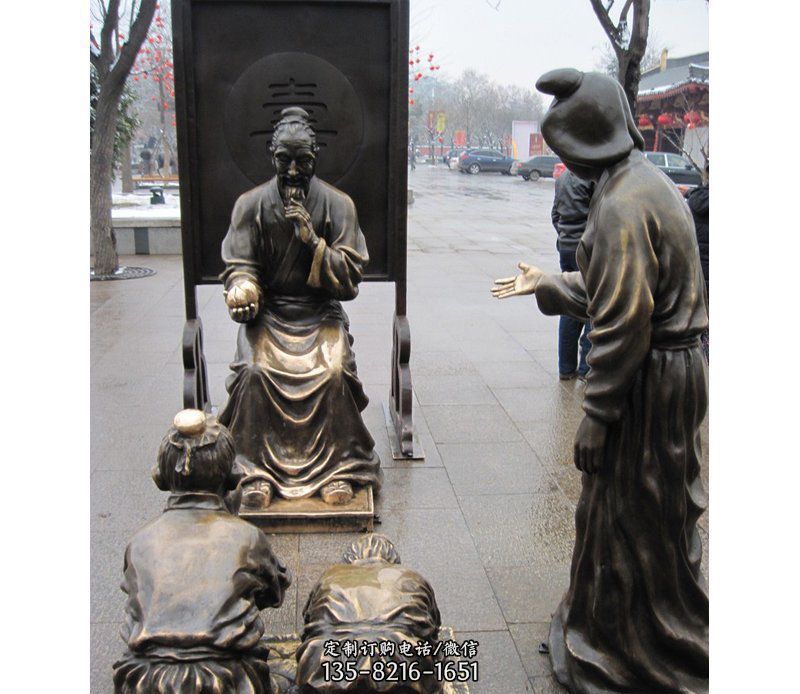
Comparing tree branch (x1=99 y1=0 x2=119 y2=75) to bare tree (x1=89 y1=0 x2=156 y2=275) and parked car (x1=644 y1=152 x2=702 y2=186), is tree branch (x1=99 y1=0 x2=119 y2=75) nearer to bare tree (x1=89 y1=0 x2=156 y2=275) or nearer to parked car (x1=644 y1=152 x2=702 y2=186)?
bare tree (x1=89 y1=0 x2=156 y2=275)

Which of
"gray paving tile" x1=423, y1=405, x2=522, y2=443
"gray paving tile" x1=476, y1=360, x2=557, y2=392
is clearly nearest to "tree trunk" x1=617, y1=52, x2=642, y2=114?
"gray paving tile" x1=476, y1=360, x2=557, y2=392

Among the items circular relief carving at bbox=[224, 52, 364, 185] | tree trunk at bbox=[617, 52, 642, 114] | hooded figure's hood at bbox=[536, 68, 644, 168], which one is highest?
tree trunk at bbox=[617, 52, 642, 114]

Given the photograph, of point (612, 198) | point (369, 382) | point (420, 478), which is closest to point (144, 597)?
point (612, 198)

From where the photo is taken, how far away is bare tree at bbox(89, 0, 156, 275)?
10.3 metres

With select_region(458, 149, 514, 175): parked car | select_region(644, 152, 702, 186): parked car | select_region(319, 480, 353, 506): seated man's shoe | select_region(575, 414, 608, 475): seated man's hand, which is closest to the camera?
select_region(575, 414, 608, 475): seated man's hand

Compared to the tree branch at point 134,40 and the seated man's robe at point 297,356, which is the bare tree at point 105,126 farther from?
the seated man's robe at point 297,356

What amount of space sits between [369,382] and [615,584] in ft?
12.6

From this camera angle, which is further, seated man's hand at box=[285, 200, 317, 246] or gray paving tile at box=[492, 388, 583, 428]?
gray paving tile at box=[492, 388, 583, 428]

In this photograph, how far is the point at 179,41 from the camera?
4879mm

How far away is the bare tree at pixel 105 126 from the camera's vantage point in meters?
10.3

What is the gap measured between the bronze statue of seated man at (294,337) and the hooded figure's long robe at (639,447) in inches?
66.0

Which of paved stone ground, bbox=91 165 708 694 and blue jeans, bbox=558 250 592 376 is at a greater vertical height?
blue jeans, bbox=558 250 592 376

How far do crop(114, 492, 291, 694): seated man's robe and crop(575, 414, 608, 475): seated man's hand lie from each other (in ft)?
3.49

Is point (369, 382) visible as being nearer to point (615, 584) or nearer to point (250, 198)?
point (250, 198)
